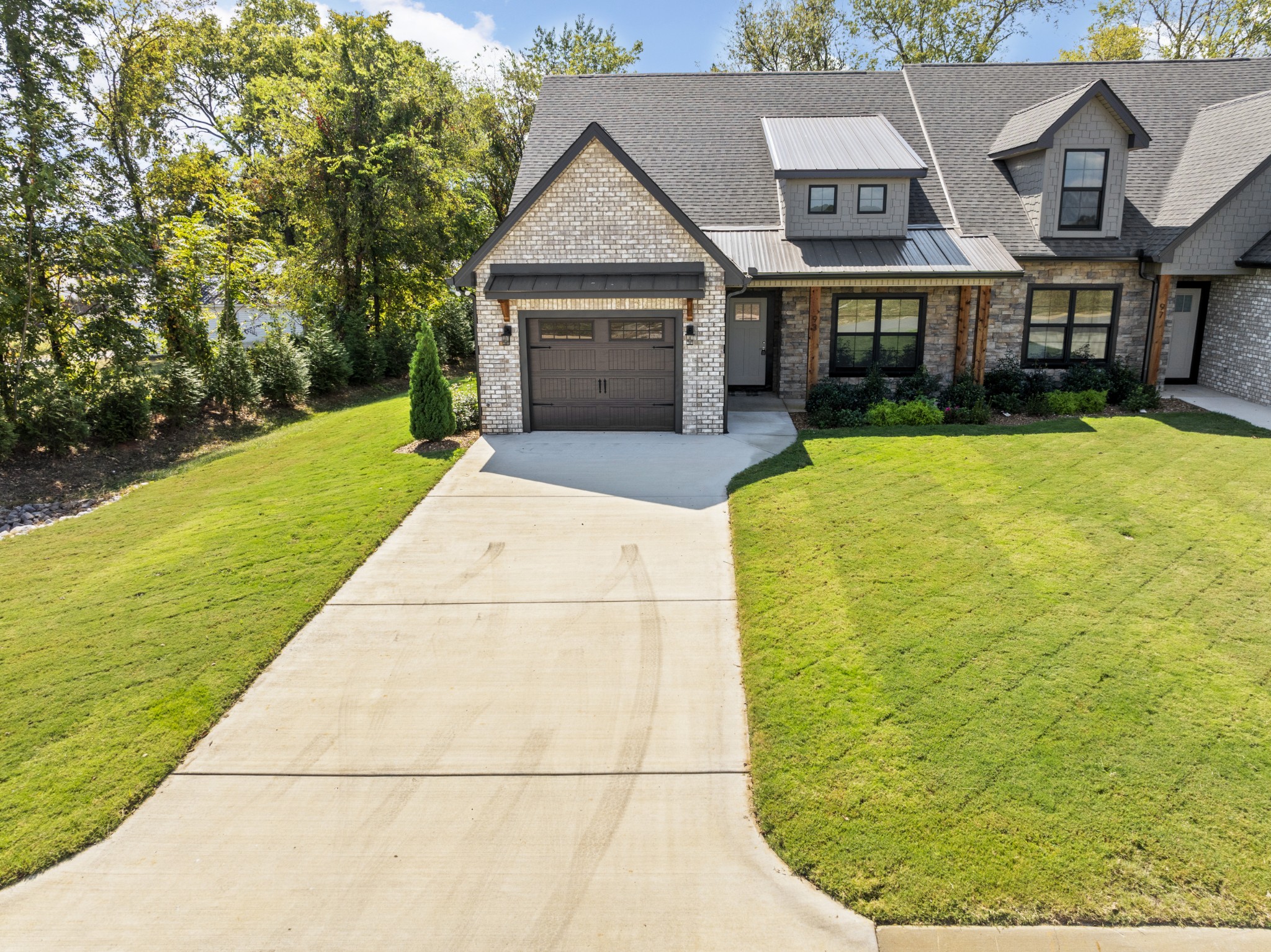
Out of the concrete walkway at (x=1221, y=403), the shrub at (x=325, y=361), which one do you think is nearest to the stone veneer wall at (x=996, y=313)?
the concrete walkway at (x=1221, y=403)

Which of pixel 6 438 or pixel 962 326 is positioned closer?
pixel 6 438

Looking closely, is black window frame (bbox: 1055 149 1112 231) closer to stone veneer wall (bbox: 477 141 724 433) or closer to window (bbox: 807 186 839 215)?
window (bbox: 807 186 839 215)

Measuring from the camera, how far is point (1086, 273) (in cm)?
1719

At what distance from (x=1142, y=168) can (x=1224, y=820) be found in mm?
17937

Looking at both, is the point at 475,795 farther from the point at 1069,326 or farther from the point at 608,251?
the point at 1069,326

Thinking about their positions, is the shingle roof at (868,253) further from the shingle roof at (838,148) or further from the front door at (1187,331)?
the front door at (1187,331)

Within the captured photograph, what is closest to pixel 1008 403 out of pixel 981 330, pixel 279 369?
pixel 981 330

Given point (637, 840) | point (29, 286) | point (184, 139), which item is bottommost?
point (637, 840)

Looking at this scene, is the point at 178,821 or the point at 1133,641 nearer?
the point at 178,821

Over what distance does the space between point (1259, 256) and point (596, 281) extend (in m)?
13.2

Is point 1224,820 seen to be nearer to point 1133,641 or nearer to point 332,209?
point 1133,641

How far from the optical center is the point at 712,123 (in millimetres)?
20422

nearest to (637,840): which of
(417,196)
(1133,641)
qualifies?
(1133,641)

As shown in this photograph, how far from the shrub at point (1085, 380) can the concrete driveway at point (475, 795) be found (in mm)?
11085
